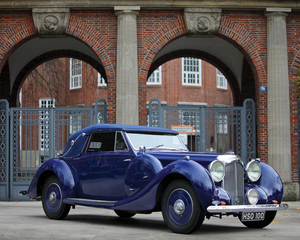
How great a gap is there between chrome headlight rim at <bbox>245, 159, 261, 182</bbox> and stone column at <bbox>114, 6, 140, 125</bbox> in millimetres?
6286

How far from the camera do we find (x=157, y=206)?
670cm

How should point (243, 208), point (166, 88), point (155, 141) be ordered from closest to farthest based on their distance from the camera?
point (243, 208) → point (155, 141) → point (166, 88)

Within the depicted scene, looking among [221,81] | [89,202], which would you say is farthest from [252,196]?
[221,81]

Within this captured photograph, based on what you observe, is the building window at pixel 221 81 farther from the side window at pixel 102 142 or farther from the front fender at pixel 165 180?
the front fender at pixel 165 180

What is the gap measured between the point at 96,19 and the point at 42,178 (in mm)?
6345

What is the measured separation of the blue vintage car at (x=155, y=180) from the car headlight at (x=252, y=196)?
0.01m

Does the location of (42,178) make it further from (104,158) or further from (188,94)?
(188,94)

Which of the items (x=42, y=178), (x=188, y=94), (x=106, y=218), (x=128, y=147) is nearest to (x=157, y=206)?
(x=128, y=147)

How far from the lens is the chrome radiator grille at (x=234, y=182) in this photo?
6539mm

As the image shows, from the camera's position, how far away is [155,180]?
658 cm

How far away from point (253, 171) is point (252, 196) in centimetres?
49

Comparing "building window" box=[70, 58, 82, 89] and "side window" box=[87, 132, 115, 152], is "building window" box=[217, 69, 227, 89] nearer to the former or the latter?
"building window" box=[70, 58, 82, 89]

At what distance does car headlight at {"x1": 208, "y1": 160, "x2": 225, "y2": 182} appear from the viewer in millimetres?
6487

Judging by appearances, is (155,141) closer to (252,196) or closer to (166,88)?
(252,196)
